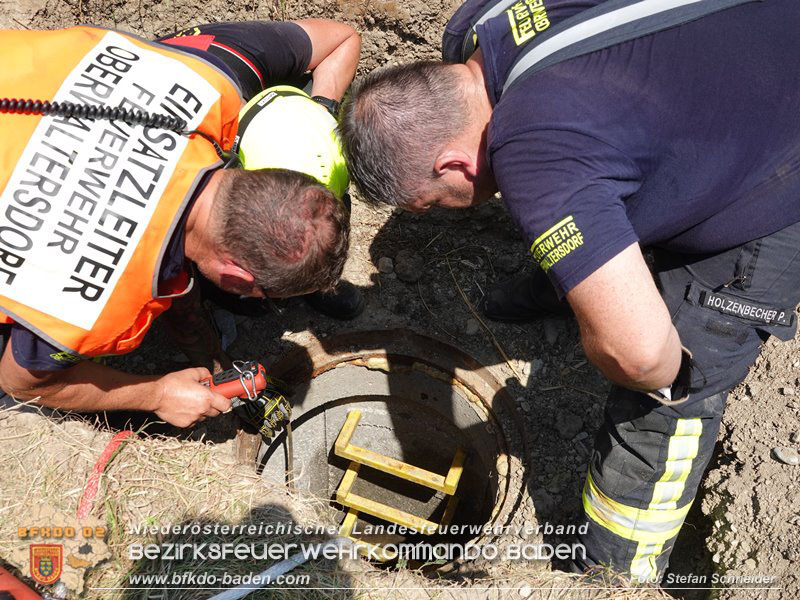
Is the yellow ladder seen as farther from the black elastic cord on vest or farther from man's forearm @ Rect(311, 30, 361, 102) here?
the black elastic cord on vest

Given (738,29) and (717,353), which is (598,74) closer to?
(738,29)

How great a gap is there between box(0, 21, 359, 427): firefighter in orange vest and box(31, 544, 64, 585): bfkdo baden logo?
452 mm

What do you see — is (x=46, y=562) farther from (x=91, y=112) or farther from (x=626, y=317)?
(x=626, y=317)

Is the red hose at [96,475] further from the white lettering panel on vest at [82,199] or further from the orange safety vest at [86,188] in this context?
the white lettering panel on vest at [82,199]

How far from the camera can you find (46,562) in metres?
1.88

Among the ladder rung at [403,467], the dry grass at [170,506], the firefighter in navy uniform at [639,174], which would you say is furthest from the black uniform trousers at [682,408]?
the ladder rung at [403,467]

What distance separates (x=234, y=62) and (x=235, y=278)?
31.0 inches

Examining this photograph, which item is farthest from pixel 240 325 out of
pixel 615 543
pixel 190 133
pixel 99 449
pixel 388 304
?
pixel 615 543

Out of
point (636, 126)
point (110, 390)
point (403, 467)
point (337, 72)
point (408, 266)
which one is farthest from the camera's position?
point (408, 266)

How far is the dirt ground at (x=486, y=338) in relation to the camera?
221 cm

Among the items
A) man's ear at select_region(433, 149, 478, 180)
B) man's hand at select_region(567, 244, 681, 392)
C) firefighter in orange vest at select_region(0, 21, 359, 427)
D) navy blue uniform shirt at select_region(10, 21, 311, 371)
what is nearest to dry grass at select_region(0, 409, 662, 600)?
firefighter in orange vest at select_region(0, 21, 359, 427)

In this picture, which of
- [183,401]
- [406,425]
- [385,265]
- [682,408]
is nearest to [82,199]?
[183,401]

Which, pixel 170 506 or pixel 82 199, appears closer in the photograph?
pixel 82 199

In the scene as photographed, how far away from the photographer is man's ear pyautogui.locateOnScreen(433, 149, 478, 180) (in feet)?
A: 5.63
